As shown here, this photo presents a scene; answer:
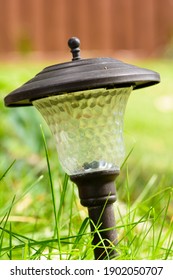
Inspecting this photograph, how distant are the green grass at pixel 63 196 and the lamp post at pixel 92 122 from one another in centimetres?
5

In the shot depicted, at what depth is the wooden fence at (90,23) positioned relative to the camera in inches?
352

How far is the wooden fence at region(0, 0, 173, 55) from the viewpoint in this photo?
8930 mm

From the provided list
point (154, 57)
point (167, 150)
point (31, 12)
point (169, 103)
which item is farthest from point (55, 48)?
point (167, 150)

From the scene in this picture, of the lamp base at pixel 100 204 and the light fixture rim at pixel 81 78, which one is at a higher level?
the light fixture rim at pixel 81 78

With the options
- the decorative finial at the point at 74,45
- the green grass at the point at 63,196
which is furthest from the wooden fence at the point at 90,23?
the decorative finial at the point at 74,45

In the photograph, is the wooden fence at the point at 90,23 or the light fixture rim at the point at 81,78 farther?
the wooden fence at the point at 90,23

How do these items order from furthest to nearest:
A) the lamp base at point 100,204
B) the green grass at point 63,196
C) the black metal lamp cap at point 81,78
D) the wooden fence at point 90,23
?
the wooden fence at point 90,23
the green grass at point 63,196
the lamp base at point 100,204
the black metal lamp cap at point 81,78

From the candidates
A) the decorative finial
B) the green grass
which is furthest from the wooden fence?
the decorative finial

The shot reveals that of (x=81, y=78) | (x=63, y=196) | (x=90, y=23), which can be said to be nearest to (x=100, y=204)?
(x=63, y=196)

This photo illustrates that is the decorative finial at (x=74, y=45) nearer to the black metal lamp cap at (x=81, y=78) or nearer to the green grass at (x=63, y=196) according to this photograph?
the black metal lamp cap at (x=81, y=78)

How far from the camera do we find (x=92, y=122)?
167cm

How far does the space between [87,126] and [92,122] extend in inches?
0.6
